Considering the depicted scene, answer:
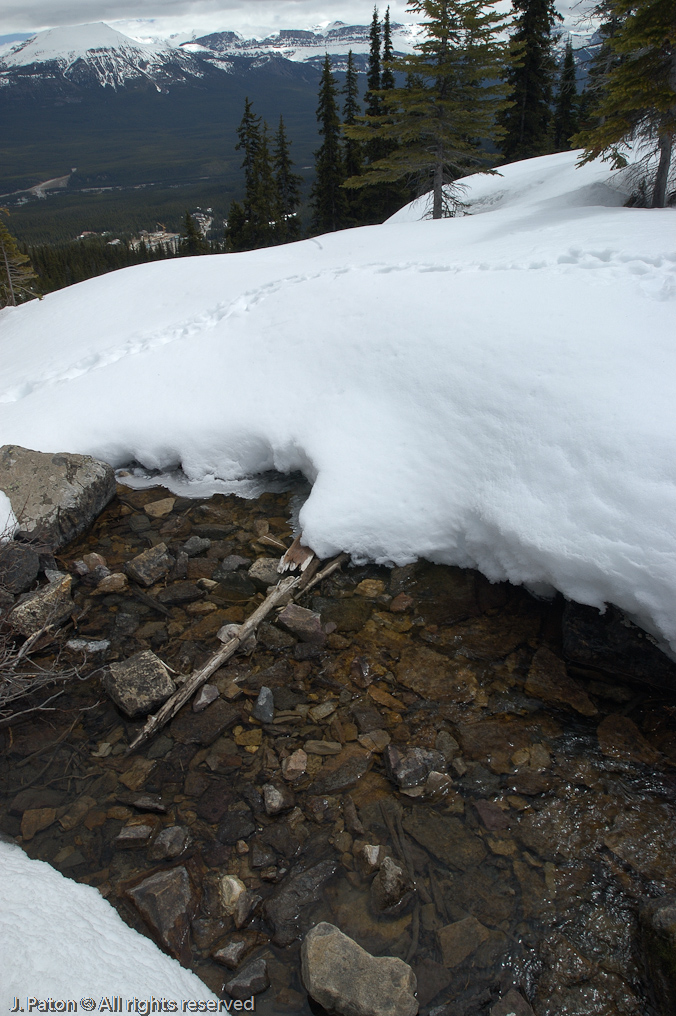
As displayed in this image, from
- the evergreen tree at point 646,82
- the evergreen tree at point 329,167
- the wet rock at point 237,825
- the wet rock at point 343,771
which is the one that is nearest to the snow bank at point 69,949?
the wet rock at point 237,825

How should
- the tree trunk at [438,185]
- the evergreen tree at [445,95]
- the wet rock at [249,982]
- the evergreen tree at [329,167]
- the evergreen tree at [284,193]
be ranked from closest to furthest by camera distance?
1. the wet rock at [249,982]
2. the evergreen tree at [445,95]
3. the tree trunk at [438,185]
4. the evergreen tree at [329,167]
5. the evergreen tree at [284,193]

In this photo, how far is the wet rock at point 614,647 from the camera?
12.9 feet

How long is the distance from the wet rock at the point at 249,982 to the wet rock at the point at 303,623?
2224mm

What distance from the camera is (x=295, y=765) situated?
3736 mm

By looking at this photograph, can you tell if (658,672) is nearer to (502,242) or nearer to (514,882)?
(514,882)

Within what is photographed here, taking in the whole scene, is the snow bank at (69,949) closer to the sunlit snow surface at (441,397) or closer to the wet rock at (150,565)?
the wet rock at (150,565)

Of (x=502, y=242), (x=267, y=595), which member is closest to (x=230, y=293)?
(x=502, y=242)

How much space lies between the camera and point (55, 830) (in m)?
3.41

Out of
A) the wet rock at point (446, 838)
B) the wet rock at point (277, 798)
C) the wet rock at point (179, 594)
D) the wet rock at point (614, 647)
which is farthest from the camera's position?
the wet rock at point (179, 594)

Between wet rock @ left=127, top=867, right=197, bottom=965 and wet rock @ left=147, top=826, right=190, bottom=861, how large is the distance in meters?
0.12

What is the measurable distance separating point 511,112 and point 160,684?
3163 cm

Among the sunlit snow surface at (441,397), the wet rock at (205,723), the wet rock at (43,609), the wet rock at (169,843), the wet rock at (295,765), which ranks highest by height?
the sunlit snow surface at (441,397)

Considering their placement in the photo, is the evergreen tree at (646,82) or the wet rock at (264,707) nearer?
the wet rock at (264,707)

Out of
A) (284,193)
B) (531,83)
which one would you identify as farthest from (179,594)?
(284,193)
